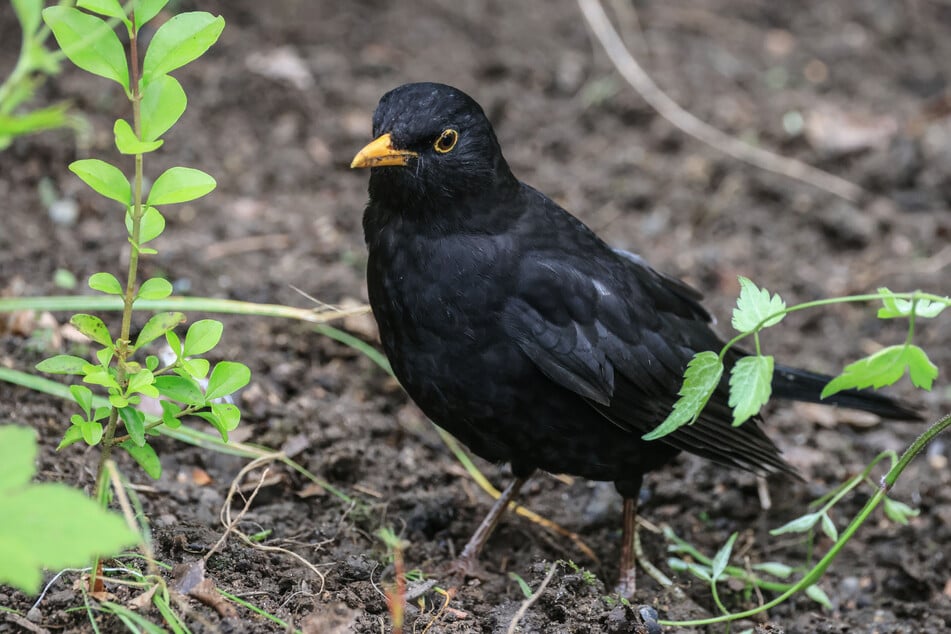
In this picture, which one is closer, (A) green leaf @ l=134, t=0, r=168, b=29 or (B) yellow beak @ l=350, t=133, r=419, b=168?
(A) green leaf @ l=134, t=0, r=168, b=29

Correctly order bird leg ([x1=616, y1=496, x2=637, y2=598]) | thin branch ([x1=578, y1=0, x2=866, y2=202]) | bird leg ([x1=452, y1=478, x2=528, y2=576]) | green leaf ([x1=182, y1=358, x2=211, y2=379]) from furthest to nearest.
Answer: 1. thin branch ([x1=578, y1=0, x2=866, y2=202])
2. bird leg ([x1=616, y1=496, x2=637, y2=598])
3. bird leg ([x1=452, y1=478, x2=528, y2=576])
4. green leaf ([x1=182, y1=358, x2=211, y2=379])

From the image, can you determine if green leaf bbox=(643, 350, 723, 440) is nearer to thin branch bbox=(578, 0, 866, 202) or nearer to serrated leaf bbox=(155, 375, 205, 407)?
serrated leaf bbox=(155, 375, 205, 407)

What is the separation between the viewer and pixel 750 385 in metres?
2.60

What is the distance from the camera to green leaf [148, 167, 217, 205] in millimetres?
2594

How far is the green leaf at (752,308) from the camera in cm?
267

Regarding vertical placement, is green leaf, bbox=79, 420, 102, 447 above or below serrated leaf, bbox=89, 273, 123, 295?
below

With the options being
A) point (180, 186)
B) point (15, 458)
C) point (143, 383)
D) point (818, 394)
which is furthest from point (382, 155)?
point (818, 394)

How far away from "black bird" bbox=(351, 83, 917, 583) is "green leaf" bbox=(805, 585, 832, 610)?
20.7 inches

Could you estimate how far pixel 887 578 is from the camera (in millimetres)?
4121

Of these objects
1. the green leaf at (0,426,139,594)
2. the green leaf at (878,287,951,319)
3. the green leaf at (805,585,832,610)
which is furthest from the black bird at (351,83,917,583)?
the green leaf at (0,426,139,594)

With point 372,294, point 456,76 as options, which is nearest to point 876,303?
point 456,76

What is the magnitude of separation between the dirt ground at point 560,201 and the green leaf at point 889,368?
106cm

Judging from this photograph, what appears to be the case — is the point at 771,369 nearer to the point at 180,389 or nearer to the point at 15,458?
the point at 180,389

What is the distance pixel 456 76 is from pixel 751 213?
1992mm
